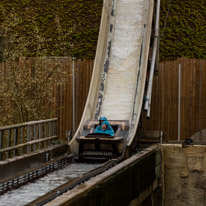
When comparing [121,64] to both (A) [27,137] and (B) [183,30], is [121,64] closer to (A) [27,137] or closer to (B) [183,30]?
(A) [27,137]

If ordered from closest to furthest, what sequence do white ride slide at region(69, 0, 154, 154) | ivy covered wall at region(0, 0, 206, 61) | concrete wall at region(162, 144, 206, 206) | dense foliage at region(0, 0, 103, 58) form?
concrete wall at region(162, 144, 206, 206) < white ride slide at region(69, 0, 154, 154) < ivy covered wall at region(0, 0, 206, 61) < dense foliage at region(0, 0, 103, 58)

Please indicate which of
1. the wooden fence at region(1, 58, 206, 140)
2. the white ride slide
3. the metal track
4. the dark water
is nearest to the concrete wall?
the white ride slide

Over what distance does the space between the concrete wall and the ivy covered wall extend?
12.3m

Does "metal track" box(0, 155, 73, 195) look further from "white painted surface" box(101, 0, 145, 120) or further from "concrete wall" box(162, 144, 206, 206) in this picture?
"white painted surface" box(101, 0, 145, 120)

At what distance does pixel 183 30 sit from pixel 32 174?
18.8 m

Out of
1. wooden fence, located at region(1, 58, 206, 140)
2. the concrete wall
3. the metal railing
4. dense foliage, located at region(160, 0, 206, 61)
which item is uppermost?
dense foliage, located at region(160, 0, 206, 61)

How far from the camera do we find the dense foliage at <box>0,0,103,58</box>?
27.2m

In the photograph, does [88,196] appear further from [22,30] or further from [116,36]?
[22,30]

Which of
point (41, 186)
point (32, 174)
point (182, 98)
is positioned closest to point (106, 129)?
point (32, 174)

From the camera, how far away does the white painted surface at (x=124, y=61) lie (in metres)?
16.6

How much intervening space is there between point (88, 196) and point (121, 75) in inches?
410

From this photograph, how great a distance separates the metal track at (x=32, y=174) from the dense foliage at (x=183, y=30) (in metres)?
13.9

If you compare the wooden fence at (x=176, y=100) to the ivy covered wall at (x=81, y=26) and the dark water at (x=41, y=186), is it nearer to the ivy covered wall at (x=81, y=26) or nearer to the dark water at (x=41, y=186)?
the dark water at (x=41, y=186)

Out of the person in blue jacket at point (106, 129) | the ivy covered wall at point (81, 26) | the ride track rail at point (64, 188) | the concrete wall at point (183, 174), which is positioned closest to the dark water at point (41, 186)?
the ride track rail at point (64, 188)
